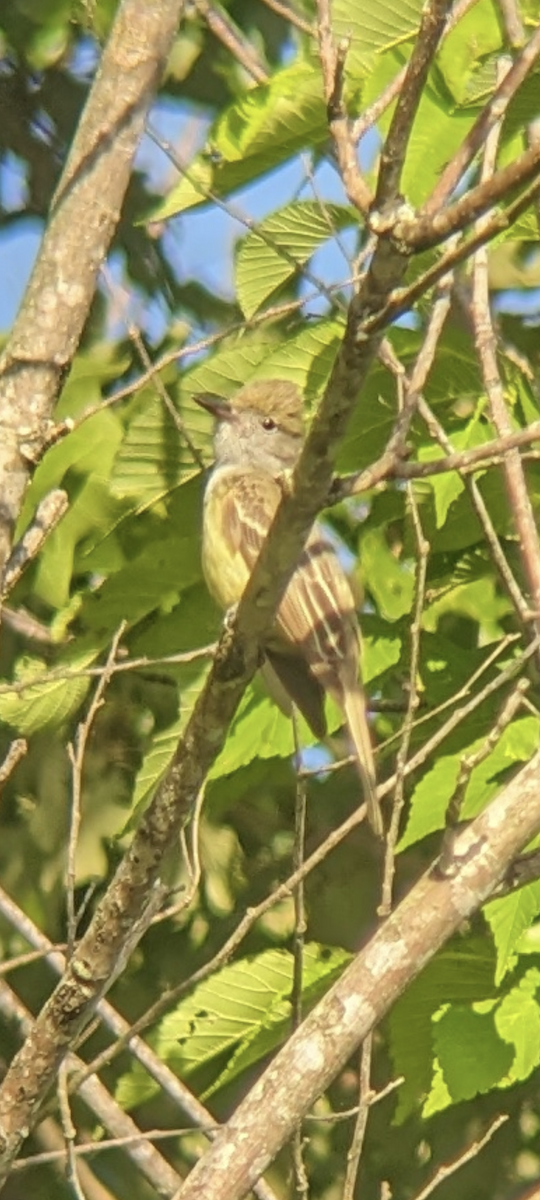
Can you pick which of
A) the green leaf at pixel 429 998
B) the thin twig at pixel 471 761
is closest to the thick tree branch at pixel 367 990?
the thin twig at pixel 471 761

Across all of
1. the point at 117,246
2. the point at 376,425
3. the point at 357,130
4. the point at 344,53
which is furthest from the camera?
the point at 117,246

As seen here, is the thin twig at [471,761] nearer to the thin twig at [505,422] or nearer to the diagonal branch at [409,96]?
the thin twig at [505,422]

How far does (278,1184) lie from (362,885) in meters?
0.99

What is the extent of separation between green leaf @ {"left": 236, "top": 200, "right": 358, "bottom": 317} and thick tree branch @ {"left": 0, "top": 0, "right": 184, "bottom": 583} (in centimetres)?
30

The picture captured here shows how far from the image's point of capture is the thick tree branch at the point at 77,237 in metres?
3.61

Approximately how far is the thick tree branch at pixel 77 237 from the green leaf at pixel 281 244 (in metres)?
0.30

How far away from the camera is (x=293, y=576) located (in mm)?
3328

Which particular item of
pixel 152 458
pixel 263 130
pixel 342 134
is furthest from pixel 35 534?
pixel 342 134

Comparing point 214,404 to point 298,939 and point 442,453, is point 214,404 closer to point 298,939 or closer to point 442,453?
point 442,453

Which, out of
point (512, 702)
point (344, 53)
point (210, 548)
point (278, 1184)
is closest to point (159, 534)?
point (210, 548)

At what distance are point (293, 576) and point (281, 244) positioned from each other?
711mm

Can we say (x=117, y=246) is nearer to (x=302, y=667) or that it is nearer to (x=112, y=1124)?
(x=302, y=667)

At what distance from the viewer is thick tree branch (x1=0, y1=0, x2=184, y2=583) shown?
3.61m

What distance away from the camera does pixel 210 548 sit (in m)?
3.96
